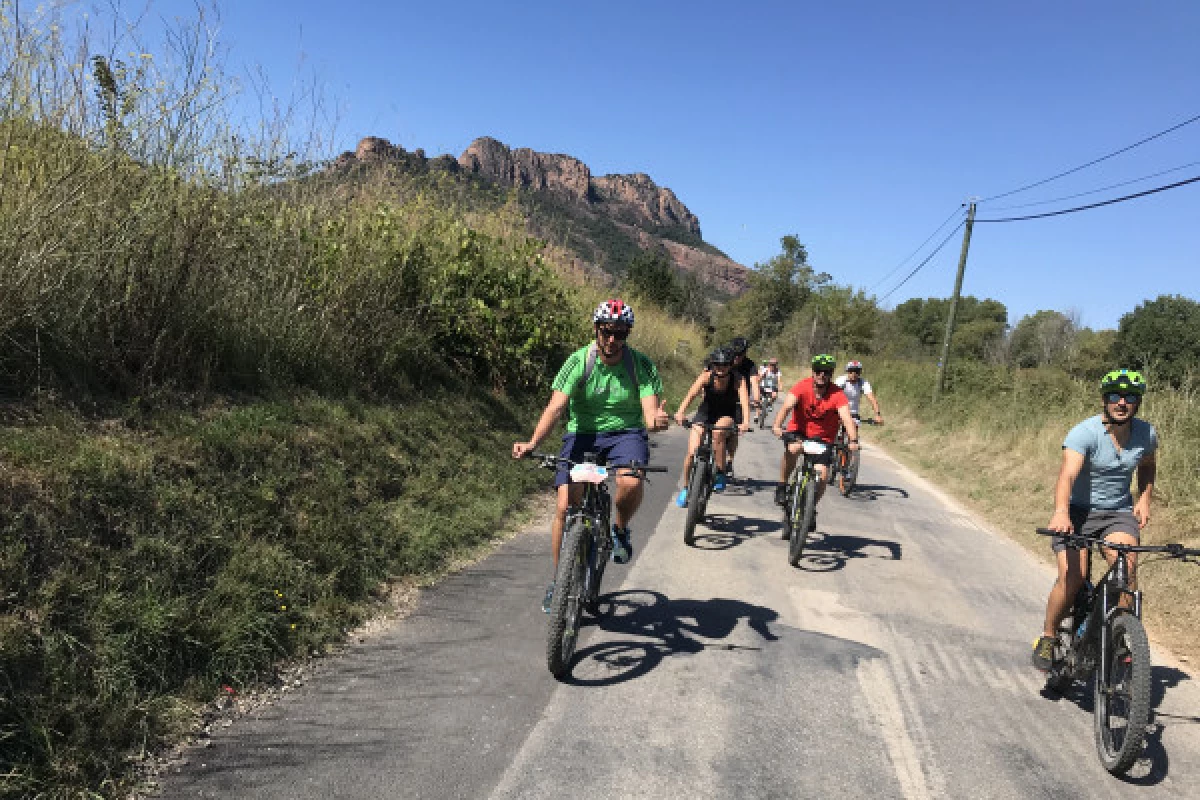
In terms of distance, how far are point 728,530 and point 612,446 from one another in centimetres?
333

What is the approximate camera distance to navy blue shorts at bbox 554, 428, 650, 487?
15.1 feet

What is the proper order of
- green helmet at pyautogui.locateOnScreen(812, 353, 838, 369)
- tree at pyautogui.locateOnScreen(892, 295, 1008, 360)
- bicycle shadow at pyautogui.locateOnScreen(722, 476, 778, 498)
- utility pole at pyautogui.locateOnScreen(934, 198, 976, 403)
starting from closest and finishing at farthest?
1. green helmet at pyautogui.locateOnScreen(812, 353, 838, 369)
2. bicycle shadow at pyautogui.locateOnScreen(722, 476, 778, 498)
3. utility pole at pyautogui.locateOnScreen(934, 198, 976, 403)
4. tree at pyautogui.locateOnScreen(892, 295, 1008, 360)

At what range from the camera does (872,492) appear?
11117 millimetres

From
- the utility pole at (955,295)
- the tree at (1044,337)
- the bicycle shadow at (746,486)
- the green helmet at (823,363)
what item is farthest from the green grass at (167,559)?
the tree at (1044,337)

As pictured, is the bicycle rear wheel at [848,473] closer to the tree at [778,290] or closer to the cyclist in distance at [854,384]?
the cyclist in distance at [854,384]

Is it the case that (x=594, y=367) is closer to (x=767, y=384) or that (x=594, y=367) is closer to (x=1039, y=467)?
(x=1039, y=467)

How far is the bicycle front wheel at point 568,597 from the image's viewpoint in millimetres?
3822

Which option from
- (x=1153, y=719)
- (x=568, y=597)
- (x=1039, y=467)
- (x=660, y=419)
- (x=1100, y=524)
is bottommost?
(x=1153, y=719)

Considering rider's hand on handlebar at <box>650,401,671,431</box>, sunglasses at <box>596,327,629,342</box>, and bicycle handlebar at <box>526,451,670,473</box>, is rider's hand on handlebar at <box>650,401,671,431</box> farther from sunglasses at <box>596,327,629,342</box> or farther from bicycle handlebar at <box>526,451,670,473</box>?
sunglasses at <box>596,327,629,342</box>

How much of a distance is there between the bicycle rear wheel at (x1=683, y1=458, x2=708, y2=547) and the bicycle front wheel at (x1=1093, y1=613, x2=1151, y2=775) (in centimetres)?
353

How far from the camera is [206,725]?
3164 mm

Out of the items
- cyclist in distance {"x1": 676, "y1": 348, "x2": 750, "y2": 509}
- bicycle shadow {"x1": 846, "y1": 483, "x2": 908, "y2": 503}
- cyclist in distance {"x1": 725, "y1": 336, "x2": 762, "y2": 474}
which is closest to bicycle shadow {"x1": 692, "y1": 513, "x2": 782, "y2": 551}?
cyclist in distance {"x1": 676, "y1": 348, "x2": 750, "y2": 509}

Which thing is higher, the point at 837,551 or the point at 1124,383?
the point at 1124,383

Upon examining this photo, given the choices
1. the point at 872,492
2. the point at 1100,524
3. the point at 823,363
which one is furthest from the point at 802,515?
the point at 872,492
